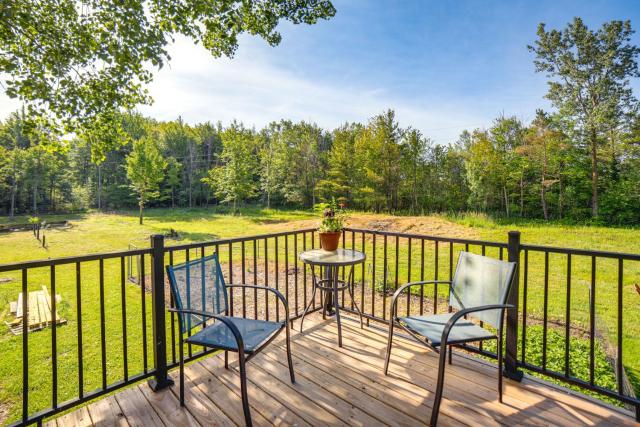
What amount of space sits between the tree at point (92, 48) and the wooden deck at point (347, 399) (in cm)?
357

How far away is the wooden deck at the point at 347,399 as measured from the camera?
1.79 metres

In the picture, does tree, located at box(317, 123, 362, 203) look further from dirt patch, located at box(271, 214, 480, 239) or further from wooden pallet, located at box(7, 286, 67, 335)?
wooden pallet, located at box(7, 286, 67, 335)

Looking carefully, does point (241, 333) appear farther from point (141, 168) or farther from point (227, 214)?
point (227, 214)

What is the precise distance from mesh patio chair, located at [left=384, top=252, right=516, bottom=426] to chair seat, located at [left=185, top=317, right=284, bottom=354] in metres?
0.91

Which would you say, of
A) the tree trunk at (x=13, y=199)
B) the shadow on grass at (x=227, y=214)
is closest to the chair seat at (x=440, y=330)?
the shadow on grass at (x=227, y=214)

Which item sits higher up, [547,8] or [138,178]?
[547,8]

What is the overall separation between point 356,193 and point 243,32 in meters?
18.7

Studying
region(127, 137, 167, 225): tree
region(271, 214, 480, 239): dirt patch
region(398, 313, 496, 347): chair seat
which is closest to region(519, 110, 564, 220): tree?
region(271, 214, 480, 239): dirt patch

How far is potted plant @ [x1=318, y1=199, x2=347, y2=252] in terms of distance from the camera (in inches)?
120

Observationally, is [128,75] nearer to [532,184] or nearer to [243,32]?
[243,32]

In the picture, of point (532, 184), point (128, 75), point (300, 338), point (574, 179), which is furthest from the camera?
point (532, 184)

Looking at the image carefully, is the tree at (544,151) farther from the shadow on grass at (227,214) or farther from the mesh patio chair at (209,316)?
the mesh patio chair at (209,316)

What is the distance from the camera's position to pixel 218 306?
2.26m

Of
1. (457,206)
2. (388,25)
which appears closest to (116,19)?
(388,25)
